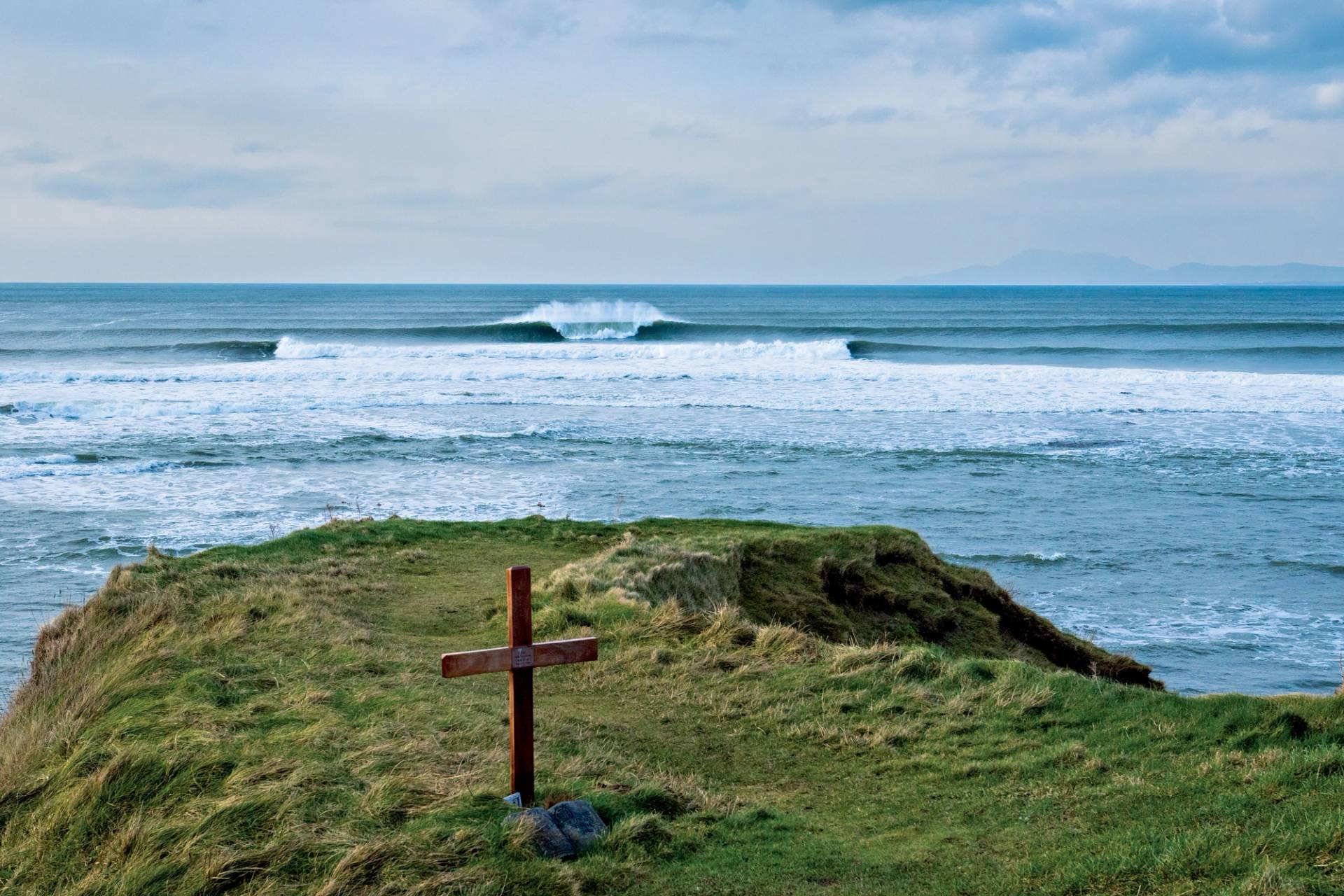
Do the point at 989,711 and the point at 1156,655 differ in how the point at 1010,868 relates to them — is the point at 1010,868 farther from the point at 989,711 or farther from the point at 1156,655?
the point at 1156,655

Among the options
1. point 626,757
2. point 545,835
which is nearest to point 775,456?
point 626,757

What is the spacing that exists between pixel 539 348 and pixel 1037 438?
107 feet

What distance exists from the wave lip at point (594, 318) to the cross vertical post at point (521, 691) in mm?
57733

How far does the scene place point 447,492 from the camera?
19828mm

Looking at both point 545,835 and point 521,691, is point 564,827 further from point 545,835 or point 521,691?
point 521,691

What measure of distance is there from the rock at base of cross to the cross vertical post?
0.69 ft

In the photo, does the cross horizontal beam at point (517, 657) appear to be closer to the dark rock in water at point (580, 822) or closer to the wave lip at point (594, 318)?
the dark rock in water at point (580, 822)

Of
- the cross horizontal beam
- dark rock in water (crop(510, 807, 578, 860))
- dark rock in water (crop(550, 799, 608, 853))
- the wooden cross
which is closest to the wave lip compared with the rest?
A: the cross horizontal beam

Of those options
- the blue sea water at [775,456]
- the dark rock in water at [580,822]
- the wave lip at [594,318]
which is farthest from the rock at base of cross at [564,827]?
the wave lip at [594,318]

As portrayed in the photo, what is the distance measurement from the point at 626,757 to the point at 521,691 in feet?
4.77

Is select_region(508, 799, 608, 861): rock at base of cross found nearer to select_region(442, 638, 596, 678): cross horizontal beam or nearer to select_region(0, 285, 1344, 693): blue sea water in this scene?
select_region(442, 638, 596, 678): cross horizontal beam

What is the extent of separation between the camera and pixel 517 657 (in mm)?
5617

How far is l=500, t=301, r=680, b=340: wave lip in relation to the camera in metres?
64.6

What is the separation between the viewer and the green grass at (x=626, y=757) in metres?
4.90
